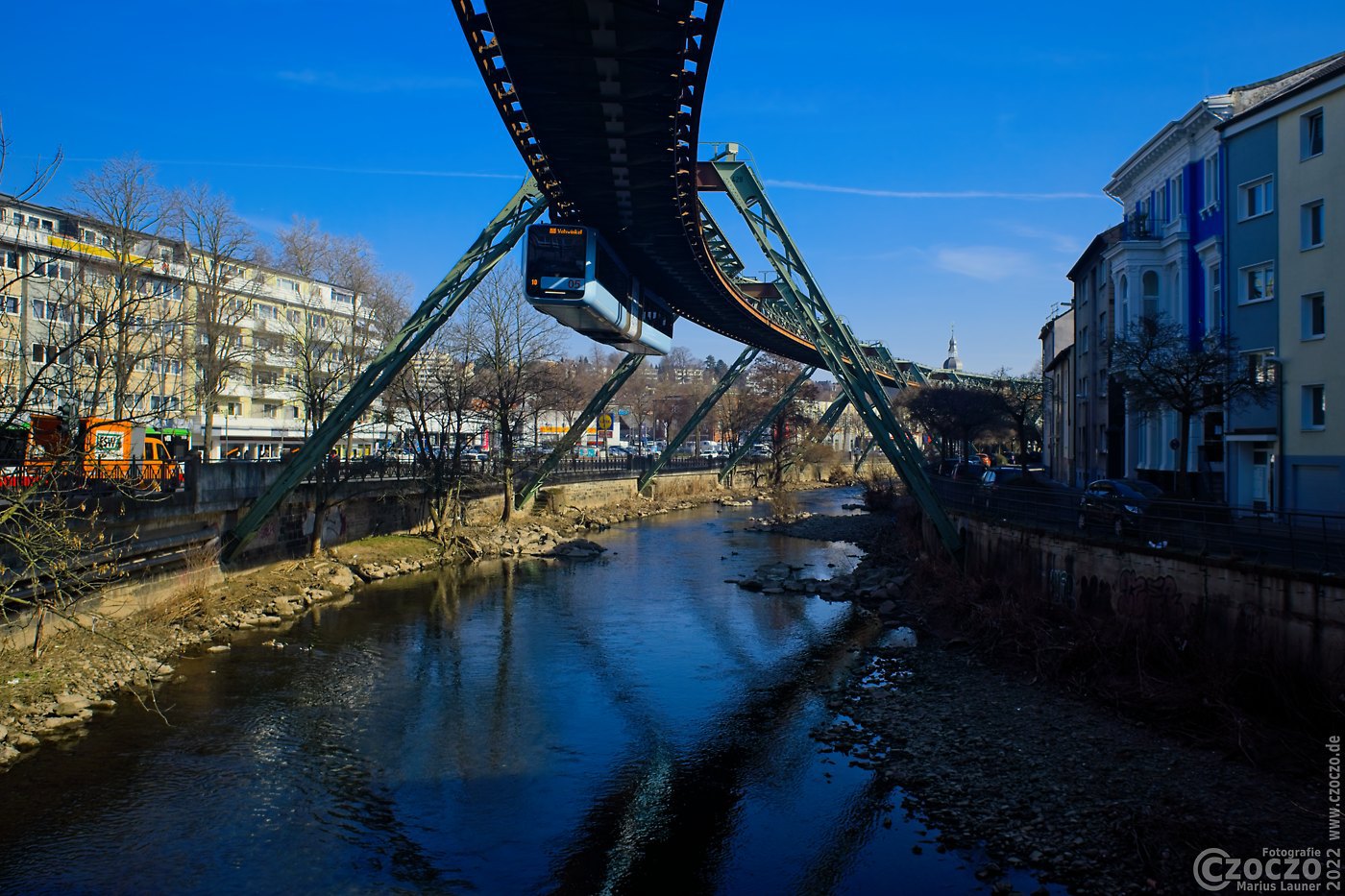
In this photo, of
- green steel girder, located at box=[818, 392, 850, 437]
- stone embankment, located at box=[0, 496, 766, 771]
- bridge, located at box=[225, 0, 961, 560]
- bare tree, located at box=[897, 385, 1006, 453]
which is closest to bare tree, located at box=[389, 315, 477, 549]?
stone embankment, located at box=[0, 496, 766, 771]

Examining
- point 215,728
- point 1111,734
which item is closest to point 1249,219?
point 1111,734

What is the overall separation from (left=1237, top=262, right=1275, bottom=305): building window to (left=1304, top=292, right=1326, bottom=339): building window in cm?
123

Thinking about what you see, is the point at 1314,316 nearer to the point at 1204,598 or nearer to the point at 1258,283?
the point at 1258,283

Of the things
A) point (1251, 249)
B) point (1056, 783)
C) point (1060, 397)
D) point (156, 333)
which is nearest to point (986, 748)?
point (1056, 783)

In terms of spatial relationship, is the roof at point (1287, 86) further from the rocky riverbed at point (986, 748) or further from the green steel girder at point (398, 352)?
the green steel girder at point (398, 352)

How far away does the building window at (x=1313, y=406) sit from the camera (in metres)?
22.0

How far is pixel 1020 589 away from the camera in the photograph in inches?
816

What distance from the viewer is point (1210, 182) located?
88.6 feet

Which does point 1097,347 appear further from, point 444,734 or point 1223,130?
point 444,734

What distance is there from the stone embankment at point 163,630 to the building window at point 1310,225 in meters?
25.3

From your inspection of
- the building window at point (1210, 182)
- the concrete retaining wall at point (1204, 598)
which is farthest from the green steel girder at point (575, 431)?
the concrete retaining wall at point (1204, 598)

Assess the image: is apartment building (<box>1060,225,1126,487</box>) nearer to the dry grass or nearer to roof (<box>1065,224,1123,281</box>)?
roof (<box>1065,224,1123,281</box>)

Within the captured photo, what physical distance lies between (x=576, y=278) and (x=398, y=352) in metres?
6.27

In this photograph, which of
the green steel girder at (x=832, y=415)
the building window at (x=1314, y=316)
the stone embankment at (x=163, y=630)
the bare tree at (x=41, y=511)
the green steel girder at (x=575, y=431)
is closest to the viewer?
the bare tree at (x=41, y=511)
